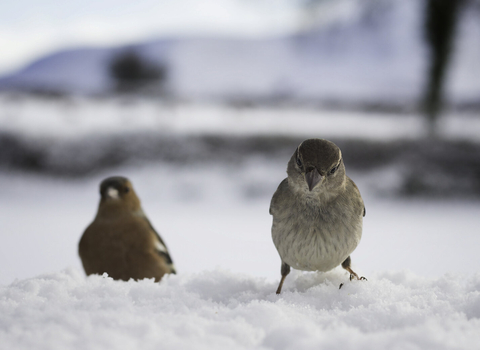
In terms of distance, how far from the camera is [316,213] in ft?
3.74

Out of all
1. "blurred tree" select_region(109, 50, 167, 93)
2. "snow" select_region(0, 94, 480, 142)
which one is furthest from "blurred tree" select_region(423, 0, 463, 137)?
"blurred tree" select_region(109, 50, 167, 93)

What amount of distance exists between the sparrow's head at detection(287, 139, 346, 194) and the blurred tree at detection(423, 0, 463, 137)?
4.95 metres

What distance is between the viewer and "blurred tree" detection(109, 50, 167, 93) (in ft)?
18.9

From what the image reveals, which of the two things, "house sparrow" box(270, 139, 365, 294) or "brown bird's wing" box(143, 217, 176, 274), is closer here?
"house sparrow" box(270, 139, 365, 294)

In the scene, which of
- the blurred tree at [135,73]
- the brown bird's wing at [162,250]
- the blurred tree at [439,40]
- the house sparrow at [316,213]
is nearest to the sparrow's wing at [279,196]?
the house sparrow at [316,213]

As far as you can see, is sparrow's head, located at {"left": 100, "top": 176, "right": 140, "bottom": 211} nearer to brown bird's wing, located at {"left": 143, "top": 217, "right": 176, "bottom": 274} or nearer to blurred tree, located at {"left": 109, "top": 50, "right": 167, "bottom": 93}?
brown bird's wing, located at {"left": 143, "top": 217, "right": 176, "bottom": 274}

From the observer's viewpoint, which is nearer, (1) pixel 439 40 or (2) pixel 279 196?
(2) pixel 279 196

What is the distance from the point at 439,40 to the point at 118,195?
551 cm

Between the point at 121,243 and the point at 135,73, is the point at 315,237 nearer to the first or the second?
the point at 121,243

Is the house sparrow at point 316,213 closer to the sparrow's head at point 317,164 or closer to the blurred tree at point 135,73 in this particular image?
the sparrow's head at point 317,164

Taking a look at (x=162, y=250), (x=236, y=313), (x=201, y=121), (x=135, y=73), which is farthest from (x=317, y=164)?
(x=135, y=73)

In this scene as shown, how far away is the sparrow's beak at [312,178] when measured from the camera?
1.08 m

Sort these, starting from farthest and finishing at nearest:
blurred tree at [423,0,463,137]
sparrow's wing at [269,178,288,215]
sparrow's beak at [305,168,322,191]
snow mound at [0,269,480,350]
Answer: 1. blurred tree at [423,0,463,137]
2. sparrow's wing at [269,178,288,215]
3. sparrow's beak at [305,168,322,191]
4. snow mound at [0,269,480,350]

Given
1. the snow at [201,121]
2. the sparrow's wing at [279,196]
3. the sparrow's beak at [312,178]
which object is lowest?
the snow at [201,121]
